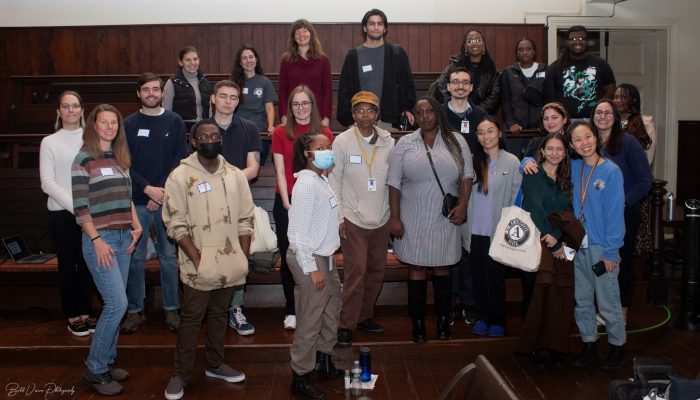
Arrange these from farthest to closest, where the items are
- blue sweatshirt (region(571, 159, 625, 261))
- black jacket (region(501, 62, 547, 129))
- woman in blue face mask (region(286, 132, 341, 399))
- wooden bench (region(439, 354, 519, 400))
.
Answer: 1. black jacket (region(501, 62, 547, 129))
2. blue sweatshirt (region(571, 159, 625, 261))
3. woman in blue face mask (region(286, 132, 341, 399))
4. wooden bench (region(439, 354, 519, 400))

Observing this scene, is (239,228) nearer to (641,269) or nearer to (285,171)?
(285,171)

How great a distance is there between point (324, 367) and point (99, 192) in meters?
1.73

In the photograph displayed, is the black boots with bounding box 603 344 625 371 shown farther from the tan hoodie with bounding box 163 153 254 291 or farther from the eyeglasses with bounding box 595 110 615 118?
the tan hoodie with bounding box 163 153 254 291

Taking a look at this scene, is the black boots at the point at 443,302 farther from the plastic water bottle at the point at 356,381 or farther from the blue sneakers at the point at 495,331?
the plastic water bottle at the point at 356,381

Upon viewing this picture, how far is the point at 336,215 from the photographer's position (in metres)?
4.05

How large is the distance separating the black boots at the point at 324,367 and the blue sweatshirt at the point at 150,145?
159 cm

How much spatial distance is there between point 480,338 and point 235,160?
209 centimetres

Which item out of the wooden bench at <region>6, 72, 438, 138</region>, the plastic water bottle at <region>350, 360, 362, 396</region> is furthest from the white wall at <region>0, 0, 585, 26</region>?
the plastic water bottle at <region>350, 360, 362, 396</region>

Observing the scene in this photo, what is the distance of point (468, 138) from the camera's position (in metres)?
4.99

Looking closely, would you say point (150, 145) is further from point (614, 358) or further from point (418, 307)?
point (614, 358)

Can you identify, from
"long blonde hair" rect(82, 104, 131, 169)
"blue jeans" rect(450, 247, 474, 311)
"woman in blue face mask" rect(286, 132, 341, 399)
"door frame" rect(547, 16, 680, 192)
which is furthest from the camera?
"door frame" rect(547, 16, 680, 192)

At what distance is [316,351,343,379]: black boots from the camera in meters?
4.36

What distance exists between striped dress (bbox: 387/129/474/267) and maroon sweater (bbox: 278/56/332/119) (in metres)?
1.17

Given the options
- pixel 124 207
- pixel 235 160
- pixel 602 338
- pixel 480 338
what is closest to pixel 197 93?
pixel 235 160
